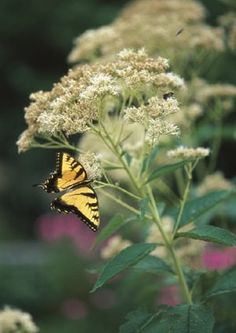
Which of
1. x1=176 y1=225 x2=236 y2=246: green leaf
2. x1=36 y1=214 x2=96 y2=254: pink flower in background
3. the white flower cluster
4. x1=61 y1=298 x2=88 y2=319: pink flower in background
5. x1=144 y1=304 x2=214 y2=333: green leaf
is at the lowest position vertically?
x1=144 y1=304 x2=214 y2=333: green leaf

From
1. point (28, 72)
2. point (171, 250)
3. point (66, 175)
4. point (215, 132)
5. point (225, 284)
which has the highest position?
point (28, 72)

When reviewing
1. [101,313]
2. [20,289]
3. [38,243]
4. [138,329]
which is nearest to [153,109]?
[138,329]

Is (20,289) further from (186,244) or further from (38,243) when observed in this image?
(38,243)

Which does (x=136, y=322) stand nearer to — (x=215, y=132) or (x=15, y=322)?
(x=15, y=322)

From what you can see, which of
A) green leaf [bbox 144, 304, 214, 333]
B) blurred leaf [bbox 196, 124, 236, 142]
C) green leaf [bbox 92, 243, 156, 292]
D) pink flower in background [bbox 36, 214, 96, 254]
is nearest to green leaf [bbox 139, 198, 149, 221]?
green leaf [bbox 92, 243, 156, 292]

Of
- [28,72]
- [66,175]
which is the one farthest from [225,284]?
[28,72]

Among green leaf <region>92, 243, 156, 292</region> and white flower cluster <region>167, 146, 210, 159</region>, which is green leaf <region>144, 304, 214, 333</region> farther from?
white flower cluster <region>167, 146, 210, 159</region>
